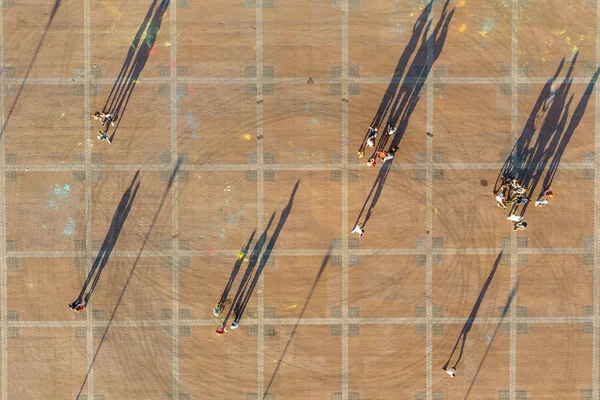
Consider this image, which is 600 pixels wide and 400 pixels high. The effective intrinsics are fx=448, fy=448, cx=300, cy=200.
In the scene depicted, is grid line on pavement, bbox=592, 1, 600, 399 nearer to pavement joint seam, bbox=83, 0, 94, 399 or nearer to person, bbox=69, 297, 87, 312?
pavement joint seam, bbox=83, 0, 94, 399

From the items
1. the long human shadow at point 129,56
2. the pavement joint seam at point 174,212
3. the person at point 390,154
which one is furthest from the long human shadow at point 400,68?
the long human shadow at point 129,56

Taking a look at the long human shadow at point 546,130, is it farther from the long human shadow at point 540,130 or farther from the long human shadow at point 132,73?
the long human shadow at point 132,73

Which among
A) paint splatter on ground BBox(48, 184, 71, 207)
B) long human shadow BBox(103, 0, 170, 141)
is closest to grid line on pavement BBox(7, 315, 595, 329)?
paint splatter on ground BBox(48, 184, 71, 207)

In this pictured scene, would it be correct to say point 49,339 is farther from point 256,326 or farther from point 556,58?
point 556,58

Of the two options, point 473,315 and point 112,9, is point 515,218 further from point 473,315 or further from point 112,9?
point 112,9

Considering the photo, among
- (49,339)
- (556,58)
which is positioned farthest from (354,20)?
(49,339)

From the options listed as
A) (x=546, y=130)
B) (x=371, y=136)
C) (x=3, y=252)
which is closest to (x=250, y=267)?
(x=371, y=136)
